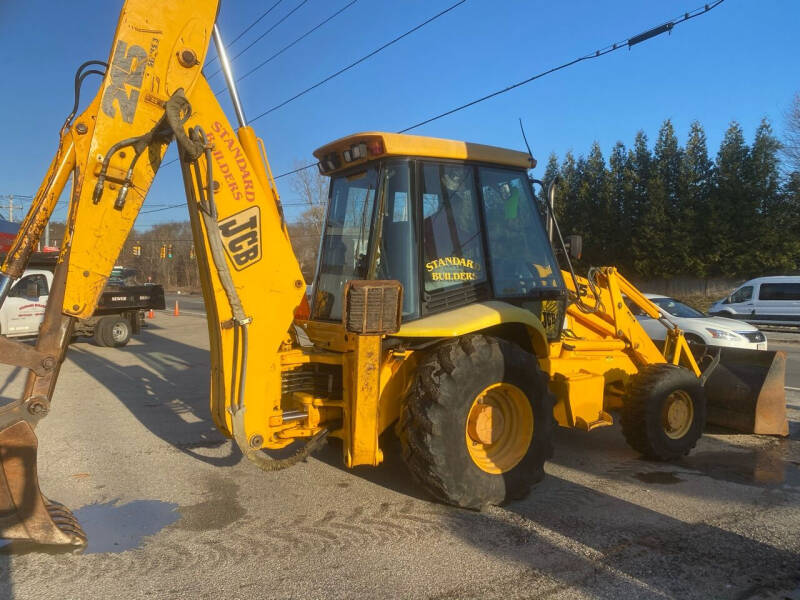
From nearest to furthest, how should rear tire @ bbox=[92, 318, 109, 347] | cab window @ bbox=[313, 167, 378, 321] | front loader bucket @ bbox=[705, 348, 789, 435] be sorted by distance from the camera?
cab window @ bbox=[313, 167, 378, 321], front loader bucket @ bbox=[705, 348, 789, 435], rear tire @ bbox=[92, 318, 109, 347]

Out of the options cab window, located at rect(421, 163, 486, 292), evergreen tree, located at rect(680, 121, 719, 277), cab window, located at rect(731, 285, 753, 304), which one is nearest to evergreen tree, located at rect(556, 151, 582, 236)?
evergreen tree, located at rect(680, 121, 719, 277)

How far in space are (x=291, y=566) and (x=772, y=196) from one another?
30.4 m

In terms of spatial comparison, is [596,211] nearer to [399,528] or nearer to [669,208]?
Answer: [669,208]

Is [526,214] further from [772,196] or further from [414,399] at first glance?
[772,196]

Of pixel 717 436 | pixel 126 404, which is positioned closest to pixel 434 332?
pixel 717 436

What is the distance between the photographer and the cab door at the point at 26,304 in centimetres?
1428

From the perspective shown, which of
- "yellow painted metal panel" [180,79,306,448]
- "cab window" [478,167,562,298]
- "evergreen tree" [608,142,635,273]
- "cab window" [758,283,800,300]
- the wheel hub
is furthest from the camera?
"evergreen tree" [608,142,635,273]

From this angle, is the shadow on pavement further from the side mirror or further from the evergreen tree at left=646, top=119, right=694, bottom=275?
the evergreen tree at left=646, top=119, right=694, bottom=275

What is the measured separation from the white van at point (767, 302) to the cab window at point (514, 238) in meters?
17.8

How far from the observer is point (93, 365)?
1208cm

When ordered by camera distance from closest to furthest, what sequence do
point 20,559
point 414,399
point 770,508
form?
point 20,559 → point 414,399 → point 770,508

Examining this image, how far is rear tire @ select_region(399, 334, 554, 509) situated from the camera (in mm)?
4113

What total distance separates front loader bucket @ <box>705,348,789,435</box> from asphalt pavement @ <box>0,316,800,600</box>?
0.22 metres

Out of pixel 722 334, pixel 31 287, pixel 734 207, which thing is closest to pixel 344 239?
pixel 722 334
